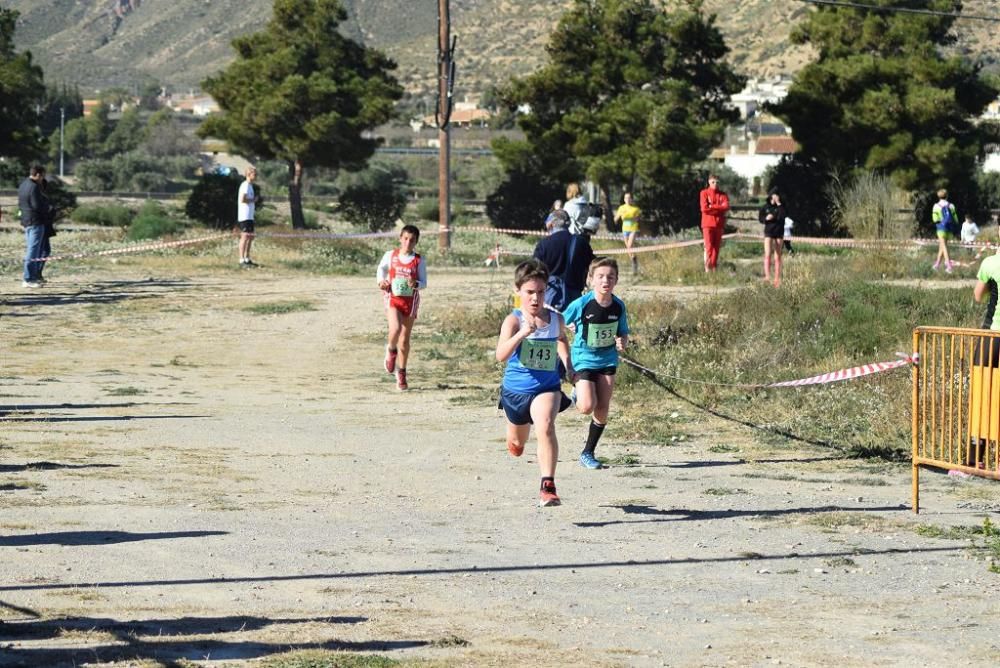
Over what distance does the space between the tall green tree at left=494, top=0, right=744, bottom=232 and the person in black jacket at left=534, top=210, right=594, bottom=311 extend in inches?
1146

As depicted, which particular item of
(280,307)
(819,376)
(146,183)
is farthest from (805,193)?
(146,183)

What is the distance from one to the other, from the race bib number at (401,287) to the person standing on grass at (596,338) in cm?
434

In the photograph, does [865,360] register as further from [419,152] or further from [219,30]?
[219,30]

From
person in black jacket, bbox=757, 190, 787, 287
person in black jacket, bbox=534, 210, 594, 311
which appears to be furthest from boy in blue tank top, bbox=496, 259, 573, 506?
person in black jacket, bbox=757, 190, 787, 287

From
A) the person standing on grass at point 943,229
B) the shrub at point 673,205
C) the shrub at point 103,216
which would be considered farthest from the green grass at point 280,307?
the shrub at point 103,216

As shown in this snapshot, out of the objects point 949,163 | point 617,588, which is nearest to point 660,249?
point 949,163

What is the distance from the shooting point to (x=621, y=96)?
45219mm

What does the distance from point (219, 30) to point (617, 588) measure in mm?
170191

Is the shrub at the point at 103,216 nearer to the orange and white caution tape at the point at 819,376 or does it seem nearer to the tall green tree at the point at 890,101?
the tall green tree at the point at 890,101

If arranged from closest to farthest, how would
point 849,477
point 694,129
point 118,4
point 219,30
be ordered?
point 849,477
point 694,129
point 219,30
point 118,4

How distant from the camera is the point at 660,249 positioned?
98.3 ft

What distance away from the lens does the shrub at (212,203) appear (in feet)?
136

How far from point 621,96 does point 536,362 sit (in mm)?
35818

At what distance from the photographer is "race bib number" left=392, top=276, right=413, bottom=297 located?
620 inches
